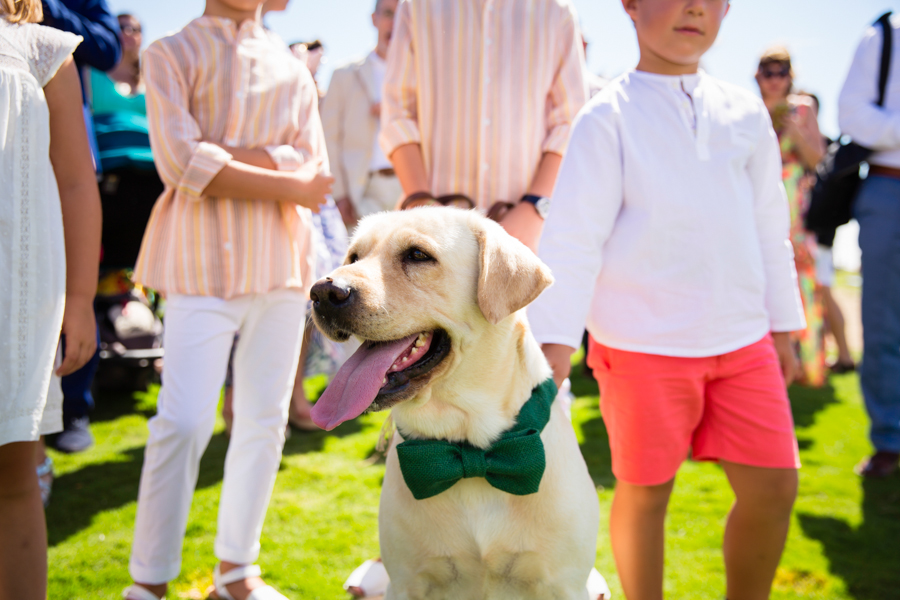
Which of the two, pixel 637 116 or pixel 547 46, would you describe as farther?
pixel 547 46

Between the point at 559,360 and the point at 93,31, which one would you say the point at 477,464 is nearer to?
the point at 559,360

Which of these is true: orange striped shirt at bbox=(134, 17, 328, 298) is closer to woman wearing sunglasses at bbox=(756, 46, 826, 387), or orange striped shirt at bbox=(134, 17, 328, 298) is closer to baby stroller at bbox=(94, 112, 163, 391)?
baby stroller at bbox=(94, 112, 163, 391)

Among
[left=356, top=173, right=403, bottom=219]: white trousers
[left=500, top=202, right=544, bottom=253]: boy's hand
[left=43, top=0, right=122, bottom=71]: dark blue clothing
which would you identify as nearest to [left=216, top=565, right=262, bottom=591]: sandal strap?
[left=500, top=202, right=544, bottom=253]: boy's hand

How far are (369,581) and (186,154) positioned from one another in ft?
5.94

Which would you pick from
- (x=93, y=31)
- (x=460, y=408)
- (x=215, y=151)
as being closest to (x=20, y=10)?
(x=215, y=151)

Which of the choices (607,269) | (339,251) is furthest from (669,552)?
(339,251)

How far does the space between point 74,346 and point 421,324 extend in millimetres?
1175

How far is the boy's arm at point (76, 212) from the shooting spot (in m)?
2.04

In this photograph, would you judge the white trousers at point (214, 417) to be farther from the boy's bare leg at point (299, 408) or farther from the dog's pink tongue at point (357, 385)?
the boy's bare leg at point (299, 408)

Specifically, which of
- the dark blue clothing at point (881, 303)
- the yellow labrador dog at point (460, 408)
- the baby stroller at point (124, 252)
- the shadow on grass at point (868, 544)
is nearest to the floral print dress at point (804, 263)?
→ the dark blue clothing at point (881, 303)

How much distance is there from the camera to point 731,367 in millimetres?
2287

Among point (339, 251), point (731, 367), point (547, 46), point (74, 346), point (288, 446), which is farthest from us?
point (288, 446)

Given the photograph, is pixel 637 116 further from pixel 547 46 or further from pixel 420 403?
pixel 420 403

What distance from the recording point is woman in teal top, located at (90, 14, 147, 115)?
484 cm
